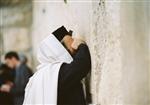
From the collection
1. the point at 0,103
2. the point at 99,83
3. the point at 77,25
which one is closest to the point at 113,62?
the point at 99,83

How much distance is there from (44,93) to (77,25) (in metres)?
0.57

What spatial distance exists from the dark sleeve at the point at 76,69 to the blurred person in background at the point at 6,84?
265 centimetres

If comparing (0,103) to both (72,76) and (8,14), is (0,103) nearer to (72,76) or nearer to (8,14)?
(72,76)

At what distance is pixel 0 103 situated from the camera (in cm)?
608

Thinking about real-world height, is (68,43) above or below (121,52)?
above

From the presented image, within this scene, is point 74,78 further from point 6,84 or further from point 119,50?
point 6,84

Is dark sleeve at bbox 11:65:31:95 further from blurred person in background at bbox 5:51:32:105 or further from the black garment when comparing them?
the black garment

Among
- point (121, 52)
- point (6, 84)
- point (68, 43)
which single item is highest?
point (68, 43)

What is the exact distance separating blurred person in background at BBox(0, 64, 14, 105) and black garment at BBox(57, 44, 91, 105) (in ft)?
8.42

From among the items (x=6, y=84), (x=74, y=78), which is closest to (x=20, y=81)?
(x=6, y=84)

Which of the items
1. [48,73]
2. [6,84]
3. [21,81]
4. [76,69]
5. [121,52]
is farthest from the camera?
[6,84]

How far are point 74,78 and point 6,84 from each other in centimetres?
Answer: 344

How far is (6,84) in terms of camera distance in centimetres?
675

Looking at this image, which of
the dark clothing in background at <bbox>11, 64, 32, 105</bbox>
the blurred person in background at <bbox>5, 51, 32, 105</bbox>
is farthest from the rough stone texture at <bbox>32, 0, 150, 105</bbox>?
the dark clothing in background at <bbox>11, 64, 32, 105</bbox>
